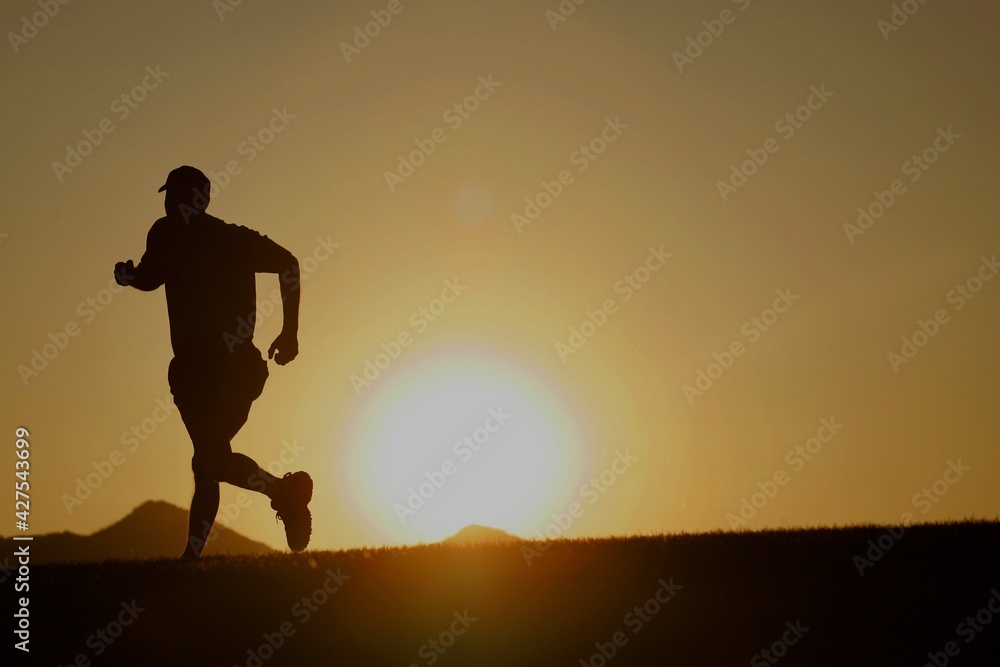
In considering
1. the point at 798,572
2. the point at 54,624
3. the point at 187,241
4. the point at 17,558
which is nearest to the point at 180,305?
the point at 187,241

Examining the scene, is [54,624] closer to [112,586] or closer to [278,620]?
[112,586]

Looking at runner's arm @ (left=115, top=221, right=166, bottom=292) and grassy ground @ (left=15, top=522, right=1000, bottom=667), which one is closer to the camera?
grassy ground @ (left=15, top=522, right=1000, bottom=667)

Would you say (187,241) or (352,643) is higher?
(187,241)

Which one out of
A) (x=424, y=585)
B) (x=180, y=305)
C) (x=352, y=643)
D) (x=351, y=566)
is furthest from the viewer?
(x=180, y=305)

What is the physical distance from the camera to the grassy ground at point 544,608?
6.70m

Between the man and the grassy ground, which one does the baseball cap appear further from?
the grassy ground

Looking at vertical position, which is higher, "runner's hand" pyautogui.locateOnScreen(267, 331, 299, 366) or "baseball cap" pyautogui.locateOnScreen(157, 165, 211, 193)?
"baseball cap" pyautogui.locateOnScreen(157, 165, 211, 193)

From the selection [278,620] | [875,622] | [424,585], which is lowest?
[278,620]

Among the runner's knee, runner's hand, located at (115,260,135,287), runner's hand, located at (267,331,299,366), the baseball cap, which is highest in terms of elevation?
the baseball cap

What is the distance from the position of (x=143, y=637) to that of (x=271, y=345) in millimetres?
4276

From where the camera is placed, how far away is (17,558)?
30.1ft

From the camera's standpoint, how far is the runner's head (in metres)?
10.7

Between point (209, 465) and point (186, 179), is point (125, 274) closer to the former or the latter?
point (186, 179)

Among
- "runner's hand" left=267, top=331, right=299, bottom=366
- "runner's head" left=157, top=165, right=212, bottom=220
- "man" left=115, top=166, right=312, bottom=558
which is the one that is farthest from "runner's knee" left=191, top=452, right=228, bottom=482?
"runner's head" left=157, top=165, right=212, bottom=220
